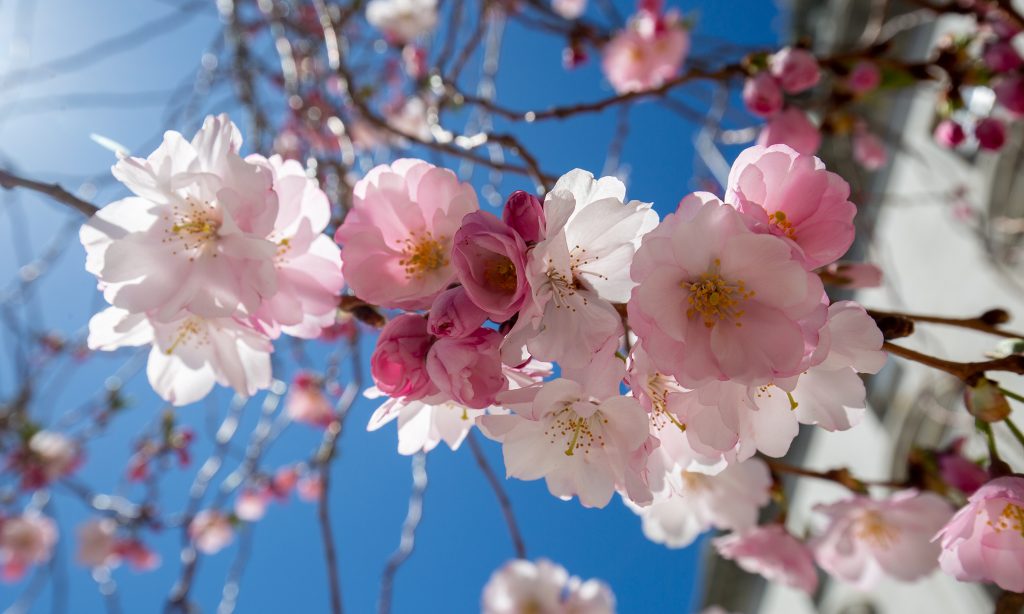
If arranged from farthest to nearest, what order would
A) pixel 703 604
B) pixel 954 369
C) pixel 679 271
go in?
pixel 703 604, pixel 954 369, pixel 679 271

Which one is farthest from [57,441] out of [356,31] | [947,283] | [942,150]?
[942,150]

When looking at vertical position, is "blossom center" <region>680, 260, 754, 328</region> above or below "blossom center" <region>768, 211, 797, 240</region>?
below

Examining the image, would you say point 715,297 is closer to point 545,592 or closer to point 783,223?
point 783,223

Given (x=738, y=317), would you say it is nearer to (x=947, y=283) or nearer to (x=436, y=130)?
(x=436, y=130)

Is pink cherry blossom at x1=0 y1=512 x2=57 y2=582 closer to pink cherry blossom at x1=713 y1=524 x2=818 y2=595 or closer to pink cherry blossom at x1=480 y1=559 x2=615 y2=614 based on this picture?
pink cherry blossom at x1=480 y1=559 x2=615 y2=614

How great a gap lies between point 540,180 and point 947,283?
3.78 m

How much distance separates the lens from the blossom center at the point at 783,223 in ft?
2.04

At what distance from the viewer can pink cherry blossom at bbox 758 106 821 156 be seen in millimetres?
1356

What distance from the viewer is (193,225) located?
0.78 m

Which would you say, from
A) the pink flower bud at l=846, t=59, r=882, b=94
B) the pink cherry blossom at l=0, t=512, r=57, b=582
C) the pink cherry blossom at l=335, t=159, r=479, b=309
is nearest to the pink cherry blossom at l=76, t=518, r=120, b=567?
the pink cherry blossom at l=0, t=512, r=57, b=582

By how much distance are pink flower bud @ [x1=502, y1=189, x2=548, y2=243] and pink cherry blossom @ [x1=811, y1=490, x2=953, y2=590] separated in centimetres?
87

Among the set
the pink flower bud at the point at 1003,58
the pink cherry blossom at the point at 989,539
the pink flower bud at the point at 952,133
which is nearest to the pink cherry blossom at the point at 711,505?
the pink cherry blossom at the point at 989,539

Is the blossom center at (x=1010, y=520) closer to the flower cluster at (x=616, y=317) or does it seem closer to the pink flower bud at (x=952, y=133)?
the flower cluster at (x=616, y=317)

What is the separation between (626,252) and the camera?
645 millimetres
